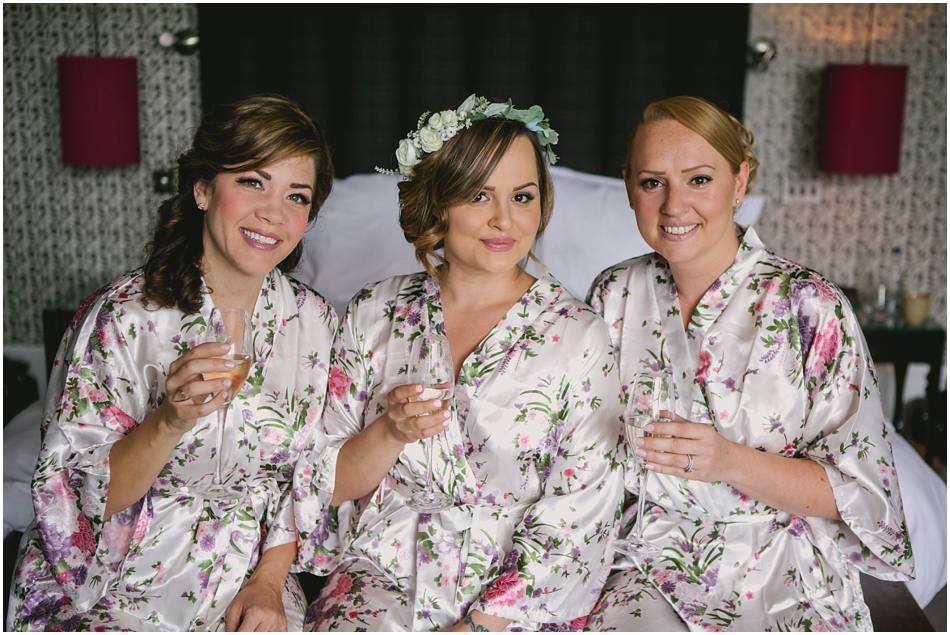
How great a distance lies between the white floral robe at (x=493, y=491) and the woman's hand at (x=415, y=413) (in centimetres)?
22

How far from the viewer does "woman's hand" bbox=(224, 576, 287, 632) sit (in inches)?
61.0

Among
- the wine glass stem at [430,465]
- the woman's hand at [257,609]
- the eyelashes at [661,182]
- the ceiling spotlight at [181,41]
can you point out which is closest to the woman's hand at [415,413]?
the wine glass stem at [430,465]

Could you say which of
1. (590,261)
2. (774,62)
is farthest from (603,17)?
(590,261)

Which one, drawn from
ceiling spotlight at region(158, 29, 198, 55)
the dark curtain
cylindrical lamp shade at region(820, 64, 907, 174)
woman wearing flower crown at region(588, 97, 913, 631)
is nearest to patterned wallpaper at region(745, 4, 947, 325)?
cylindrical lamp shade at region(820, 64, 907, 174)

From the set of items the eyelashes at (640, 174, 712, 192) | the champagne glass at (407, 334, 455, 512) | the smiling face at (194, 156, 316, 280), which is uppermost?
the eyelashes at (640, 174, 712, 192)

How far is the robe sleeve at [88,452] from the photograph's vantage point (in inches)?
63.2

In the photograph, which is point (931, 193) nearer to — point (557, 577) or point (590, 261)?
point (590, 261)

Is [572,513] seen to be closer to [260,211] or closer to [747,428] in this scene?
[747,428]

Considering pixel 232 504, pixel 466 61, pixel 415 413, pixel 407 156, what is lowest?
pixel 232 504

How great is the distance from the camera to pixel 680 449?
1424 mm

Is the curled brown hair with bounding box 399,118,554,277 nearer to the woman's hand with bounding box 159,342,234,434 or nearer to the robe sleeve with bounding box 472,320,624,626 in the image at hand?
the robe sleeve with bounding box 472,320,624,626

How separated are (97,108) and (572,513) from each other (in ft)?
8.43

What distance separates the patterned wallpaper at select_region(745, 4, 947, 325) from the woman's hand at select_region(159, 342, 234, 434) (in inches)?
112

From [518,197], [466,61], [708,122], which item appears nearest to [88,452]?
[518,197]
